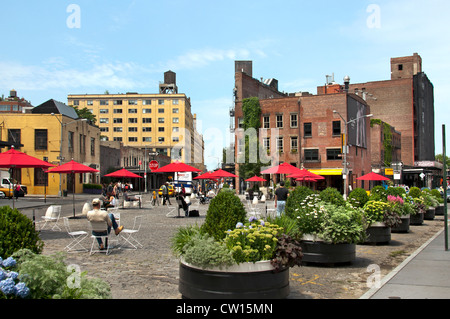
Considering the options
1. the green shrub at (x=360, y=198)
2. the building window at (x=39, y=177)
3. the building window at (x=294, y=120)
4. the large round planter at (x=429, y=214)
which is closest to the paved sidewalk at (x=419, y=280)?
the green shrub at (x=360, y=198)

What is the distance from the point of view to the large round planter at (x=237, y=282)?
5.72m

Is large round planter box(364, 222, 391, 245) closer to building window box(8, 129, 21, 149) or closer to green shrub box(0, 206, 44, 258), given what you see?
green shrub box(0, 206, 44, 258)

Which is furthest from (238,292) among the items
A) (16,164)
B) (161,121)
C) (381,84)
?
(161,121)

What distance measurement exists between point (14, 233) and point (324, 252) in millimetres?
6555

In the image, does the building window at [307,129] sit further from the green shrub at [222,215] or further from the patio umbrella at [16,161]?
the green shrub at [222,215]

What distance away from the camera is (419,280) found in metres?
8.16

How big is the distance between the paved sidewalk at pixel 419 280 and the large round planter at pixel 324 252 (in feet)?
3.84

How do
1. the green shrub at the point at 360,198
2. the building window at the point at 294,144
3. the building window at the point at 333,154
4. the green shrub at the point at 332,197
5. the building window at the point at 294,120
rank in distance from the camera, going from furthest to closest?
the building window at the point at 294,120 < the building window at the point at 294,144 < the building window at the point at 333,154 < the green shrub at the point at 360,198 < the green shrub at the point at 332,197

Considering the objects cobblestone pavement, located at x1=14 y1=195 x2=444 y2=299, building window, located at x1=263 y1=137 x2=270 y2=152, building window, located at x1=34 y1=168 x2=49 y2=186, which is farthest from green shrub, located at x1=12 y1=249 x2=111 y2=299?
building window, located at x1=263 y1=137 x2=270 y2=152

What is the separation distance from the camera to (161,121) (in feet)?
367

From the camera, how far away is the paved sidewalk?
7035mm

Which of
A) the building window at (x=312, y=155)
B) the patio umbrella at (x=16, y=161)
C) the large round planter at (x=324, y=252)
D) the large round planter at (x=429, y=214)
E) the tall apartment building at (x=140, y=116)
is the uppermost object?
the tall apartment building at (x=140, y=116)
